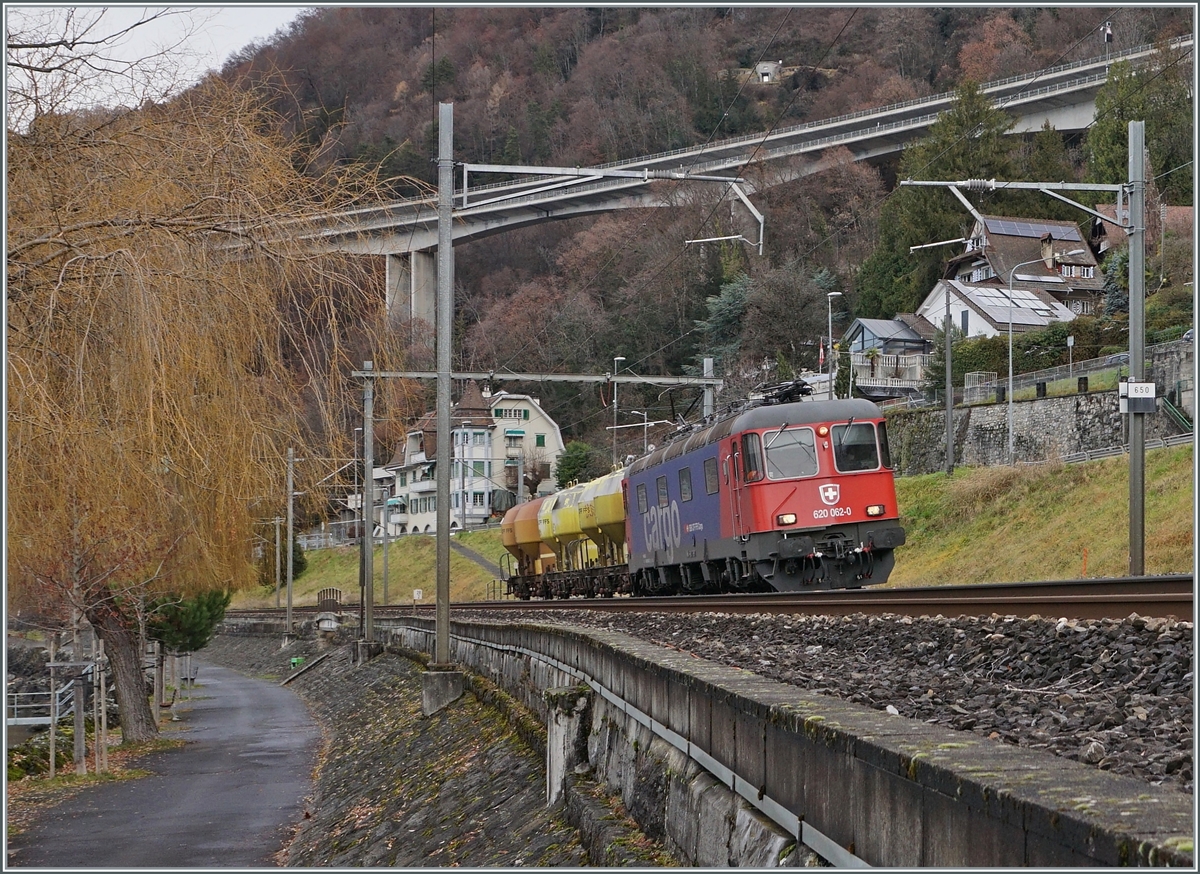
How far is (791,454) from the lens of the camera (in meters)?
22.3

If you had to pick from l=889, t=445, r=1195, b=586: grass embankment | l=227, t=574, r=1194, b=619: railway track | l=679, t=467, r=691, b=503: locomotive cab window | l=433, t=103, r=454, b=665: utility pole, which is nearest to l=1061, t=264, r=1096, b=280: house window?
l=889, t=445, r=1195, b=586: grass embankment

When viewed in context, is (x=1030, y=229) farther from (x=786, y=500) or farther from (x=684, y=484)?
(x=786, y=500)

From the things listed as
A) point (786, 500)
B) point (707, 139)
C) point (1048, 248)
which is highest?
point (707, 139)

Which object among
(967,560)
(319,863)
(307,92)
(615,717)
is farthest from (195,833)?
(967,560)

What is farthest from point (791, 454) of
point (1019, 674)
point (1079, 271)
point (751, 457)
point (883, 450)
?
point (1079, 271)

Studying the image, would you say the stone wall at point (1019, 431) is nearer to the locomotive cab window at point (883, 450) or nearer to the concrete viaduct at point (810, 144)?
the concrete viaduct at point (810, 144)

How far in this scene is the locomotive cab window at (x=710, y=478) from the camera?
2377 centimetres

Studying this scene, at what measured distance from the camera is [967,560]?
3719 cm

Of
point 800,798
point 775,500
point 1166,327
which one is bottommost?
point 800,798

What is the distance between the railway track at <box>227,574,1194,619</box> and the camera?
1102 centimetres

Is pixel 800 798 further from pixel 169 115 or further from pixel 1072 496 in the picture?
pixel 1072 496

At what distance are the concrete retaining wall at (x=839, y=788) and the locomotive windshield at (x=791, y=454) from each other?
12.1 meters

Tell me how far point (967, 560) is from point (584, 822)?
29.2 meters

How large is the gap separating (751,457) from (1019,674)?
12.9m
